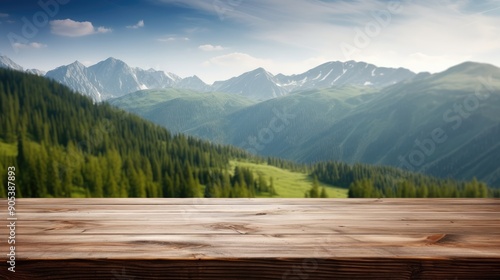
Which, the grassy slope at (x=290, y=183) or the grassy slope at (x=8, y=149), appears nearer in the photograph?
the grassy slope at (x=8, y=149)

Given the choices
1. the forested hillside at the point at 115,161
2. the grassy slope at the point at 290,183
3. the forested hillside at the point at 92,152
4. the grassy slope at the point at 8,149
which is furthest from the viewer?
the grassy slope at the point at 290,183

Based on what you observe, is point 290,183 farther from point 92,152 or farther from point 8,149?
point 8,149

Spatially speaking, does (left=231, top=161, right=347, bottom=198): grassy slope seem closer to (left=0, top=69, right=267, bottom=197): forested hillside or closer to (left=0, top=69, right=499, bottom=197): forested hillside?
(left=0, top=69, right=499, bottom=197): forested hillside

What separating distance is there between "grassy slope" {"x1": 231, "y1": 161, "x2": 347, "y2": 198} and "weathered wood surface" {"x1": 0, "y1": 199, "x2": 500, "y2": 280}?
425ft

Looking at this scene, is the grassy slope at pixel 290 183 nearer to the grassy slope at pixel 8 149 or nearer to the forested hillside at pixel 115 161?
the forested hillside at pixel 115 161

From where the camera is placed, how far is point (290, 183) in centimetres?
15312

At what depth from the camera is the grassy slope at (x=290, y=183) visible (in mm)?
138750

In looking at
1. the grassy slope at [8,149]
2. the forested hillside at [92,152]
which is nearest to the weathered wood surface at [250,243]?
the forested hillside at [92,152]

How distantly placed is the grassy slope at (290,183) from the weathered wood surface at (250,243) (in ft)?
425

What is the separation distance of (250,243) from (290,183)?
15271 cm

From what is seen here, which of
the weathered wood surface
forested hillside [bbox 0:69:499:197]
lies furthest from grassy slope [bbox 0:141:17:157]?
the weathered wood surface

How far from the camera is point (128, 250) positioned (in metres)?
2.15

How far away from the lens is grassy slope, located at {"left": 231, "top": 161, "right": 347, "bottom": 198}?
139 m

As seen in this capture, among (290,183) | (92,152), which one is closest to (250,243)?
(92,152)
